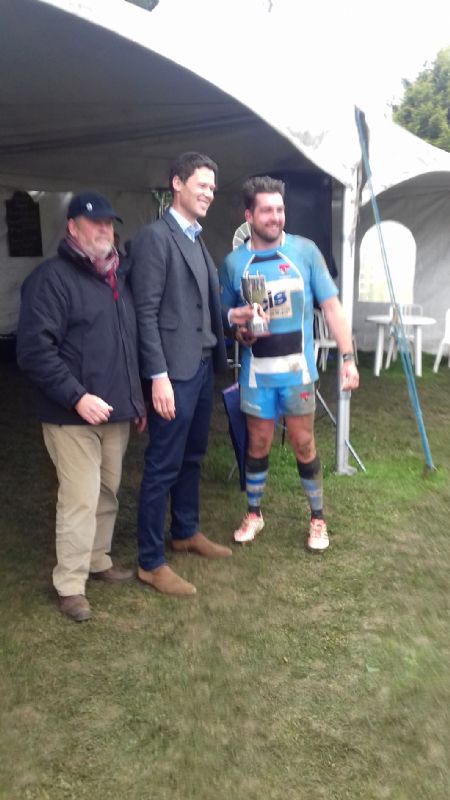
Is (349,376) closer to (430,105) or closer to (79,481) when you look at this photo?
(79,481)

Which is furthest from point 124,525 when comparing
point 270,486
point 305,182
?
point 305,182

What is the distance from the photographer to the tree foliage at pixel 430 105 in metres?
20.4

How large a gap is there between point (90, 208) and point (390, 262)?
11.5 meters

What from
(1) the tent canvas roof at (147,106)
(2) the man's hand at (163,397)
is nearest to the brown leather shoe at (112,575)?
(2) the man's hand at (163,397)

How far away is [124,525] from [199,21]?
2.69m

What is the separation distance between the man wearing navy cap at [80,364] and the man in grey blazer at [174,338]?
0.10 m

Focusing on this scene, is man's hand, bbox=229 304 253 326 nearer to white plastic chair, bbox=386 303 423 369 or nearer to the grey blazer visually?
the grey blazer

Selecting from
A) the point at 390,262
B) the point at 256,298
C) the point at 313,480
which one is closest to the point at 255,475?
the point at 313,480

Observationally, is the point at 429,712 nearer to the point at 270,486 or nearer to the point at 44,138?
the point at 270,486

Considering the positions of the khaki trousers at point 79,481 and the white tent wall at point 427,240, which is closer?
the khaki trousers at point 79,481

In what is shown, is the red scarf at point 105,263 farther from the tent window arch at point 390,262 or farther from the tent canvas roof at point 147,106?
the tent window arch at point 390,262

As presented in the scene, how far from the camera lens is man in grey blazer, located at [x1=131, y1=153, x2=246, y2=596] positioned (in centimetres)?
281

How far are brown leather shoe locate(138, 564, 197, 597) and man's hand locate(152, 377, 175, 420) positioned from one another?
0.75 metres

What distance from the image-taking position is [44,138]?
18.3 ft
